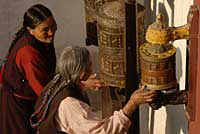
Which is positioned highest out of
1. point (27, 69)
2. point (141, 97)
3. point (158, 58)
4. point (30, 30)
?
point (158, 58)

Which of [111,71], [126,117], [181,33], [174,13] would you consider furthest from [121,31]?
[181,33]

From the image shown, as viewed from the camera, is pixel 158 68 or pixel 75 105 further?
pixel 75 105

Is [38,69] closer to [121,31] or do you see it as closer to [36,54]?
[36,54]

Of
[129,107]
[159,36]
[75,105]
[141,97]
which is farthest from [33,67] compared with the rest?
[159,36]

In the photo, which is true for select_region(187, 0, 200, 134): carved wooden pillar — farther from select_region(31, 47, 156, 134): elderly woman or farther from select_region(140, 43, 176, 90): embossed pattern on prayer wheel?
select_region(31, 47, 156, 134): elderly woman

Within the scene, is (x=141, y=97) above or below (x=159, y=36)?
below

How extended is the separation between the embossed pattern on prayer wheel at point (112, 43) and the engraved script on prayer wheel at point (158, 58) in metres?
0.98

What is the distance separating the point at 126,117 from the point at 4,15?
294cm

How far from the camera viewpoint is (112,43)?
3.83 m

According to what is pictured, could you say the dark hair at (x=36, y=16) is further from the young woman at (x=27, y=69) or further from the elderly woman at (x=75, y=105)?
the elderly woman at (x=75, y=105)

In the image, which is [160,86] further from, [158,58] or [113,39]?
[113,39]

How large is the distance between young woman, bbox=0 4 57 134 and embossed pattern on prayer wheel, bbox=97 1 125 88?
12.4 inches

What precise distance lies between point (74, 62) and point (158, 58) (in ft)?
1.78

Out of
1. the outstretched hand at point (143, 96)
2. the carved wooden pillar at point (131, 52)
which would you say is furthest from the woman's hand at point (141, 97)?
the carved wooden pillar at point (131, 52)
